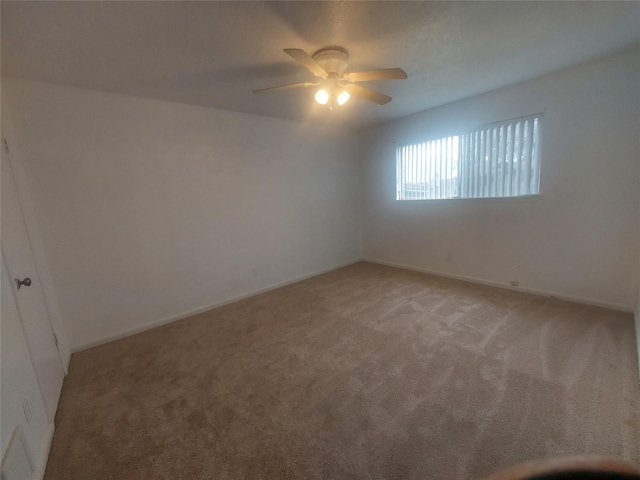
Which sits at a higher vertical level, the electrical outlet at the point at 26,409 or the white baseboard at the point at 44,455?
the electrical outlet at the point at 26,409

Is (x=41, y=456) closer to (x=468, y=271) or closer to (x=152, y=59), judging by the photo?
(x=152, y=59)

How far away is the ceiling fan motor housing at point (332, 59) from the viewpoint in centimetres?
195

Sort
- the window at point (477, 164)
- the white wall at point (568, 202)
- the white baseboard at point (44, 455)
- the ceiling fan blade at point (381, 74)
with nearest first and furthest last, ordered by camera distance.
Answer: the white baseboard at point (44, 455), the ceiling fan blade at point (381, 74), the white wall at point (568, 202), the window at point (477, 164)

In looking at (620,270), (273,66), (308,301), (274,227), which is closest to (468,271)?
(620,270)

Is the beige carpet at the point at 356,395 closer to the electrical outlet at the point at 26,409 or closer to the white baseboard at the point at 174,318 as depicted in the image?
the white baseboard at the point at 174,318

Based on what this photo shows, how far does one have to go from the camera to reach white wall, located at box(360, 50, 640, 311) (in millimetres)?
2420

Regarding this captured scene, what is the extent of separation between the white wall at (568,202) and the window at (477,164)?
114 mm

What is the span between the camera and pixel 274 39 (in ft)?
6.02

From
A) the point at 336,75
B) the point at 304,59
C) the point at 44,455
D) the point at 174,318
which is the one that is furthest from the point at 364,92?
the point at 44,455

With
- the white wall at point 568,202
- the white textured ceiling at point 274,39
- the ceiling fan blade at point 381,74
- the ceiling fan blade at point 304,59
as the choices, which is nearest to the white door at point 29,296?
the white textured ceiling at point 274,39

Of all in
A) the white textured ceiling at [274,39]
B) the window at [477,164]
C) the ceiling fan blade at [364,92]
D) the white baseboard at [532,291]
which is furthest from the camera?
the window at [477,164]

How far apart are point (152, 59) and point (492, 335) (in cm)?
368

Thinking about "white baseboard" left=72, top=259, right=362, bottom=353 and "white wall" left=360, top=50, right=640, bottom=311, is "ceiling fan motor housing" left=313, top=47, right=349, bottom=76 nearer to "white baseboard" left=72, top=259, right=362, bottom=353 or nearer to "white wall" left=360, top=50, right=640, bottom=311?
"white wall" left=360, top=50, right=640, bottom=311

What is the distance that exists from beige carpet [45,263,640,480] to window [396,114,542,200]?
4.82ft
